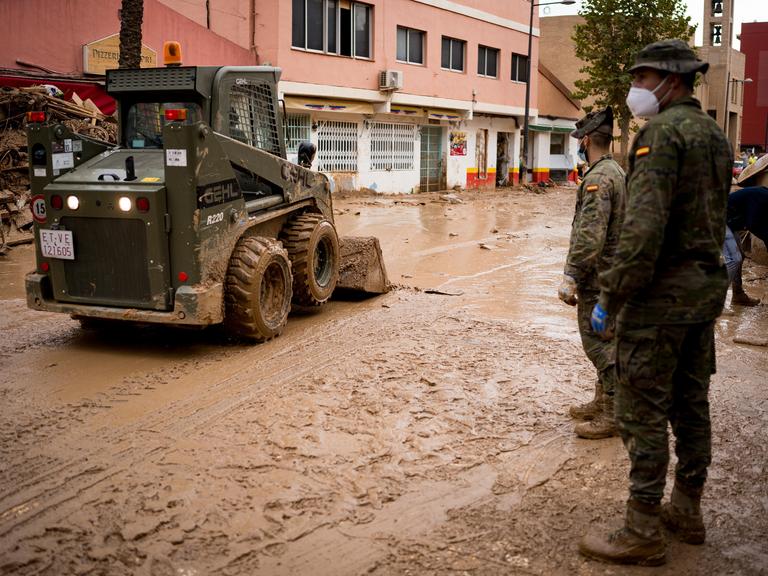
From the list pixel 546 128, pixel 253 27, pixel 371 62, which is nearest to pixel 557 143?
pixel 546 128

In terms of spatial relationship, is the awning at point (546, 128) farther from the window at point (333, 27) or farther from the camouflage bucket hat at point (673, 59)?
the camouflage bucket hat at point (673, 59)

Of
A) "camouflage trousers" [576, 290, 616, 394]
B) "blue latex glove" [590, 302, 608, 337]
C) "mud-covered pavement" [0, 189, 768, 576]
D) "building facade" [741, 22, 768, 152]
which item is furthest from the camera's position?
"building facade" [741, 22, 768, 152]

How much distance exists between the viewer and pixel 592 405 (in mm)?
5199

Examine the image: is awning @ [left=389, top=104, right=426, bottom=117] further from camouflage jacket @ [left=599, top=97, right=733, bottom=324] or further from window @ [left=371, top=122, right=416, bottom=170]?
camouflage jacket @ [left=599, top=97, right=733, bottom=324]

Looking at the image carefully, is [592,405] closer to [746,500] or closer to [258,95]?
[746,500]

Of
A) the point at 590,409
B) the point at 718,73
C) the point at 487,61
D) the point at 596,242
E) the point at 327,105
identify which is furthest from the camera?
the point at 718,73

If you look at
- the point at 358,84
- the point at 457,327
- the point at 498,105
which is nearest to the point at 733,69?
the point at 498,105

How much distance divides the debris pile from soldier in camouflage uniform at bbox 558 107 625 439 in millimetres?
10048

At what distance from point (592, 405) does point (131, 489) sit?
286cm

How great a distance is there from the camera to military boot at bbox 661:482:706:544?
141 inches

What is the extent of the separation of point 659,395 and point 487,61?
28495mm

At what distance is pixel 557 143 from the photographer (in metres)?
37.1

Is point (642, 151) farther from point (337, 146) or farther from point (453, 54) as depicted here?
point (453, 54)

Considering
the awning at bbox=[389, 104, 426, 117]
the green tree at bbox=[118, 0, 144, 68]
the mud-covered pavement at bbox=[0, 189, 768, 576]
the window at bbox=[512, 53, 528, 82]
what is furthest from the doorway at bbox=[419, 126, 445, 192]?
the mud-covered pavement at bbox=[0, 189, 768, 576]
